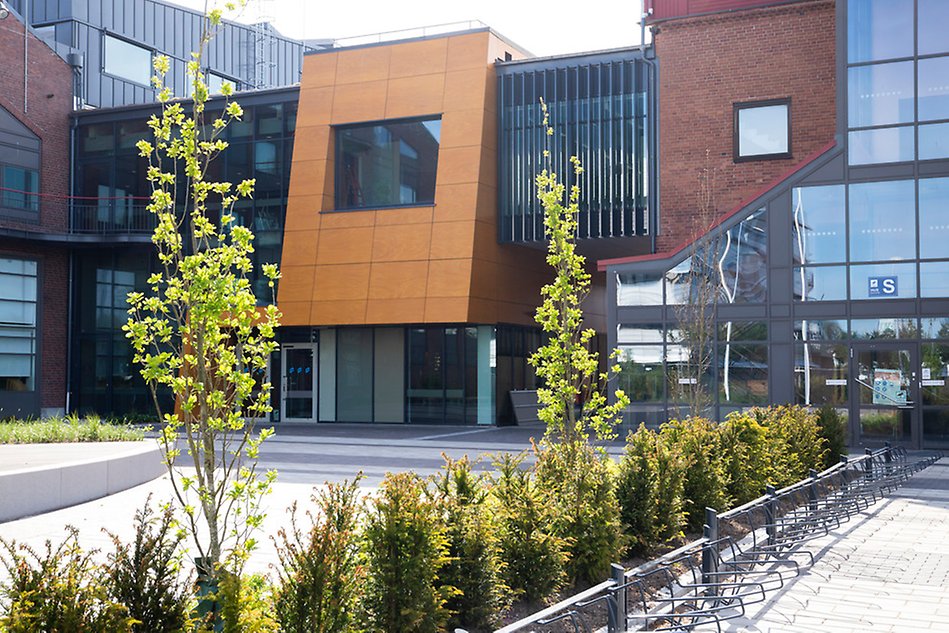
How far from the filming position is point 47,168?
36188 mm

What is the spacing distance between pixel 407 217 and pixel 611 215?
6.35m

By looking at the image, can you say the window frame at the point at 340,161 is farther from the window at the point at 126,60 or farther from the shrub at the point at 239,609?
the shrub at the point at 239,609

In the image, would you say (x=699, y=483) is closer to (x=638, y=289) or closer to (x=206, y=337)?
(x=206, y=337)

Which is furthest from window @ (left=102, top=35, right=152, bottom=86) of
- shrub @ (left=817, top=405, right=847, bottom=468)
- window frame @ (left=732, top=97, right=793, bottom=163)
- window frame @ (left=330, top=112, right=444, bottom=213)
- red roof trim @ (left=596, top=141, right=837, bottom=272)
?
shrub @ (left=817, top=405, right=847, bottom=468)

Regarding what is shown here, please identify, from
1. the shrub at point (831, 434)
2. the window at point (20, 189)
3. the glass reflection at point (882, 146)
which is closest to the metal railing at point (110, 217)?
the window at point (20, 189)

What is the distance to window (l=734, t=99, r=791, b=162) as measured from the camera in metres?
26.2

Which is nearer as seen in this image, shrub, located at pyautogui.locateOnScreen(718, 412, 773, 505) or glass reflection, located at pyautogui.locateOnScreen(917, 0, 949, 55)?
shrub, located at pyautogui.locateOnScreen(718, 412, 773, 505)

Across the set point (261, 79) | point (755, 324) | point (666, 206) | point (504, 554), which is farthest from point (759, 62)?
point (261, 79)

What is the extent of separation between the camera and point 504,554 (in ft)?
27.4

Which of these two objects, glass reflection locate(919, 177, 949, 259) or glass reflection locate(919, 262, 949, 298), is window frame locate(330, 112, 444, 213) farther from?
glass reflection locate(919, 262, 949, 298)

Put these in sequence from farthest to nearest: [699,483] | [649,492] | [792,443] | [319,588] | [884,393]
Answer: [884,393]
[792,443]
[699,483]
[649,492]
[319,588]

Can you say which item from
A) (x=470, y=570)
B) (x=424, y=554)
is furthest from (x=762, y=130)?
(x=424, y=554)

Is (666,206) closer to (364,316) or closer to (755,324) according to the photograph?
(755,324)

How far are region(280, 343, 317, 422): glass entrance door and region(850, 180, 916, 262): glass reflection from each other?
18481 mm
